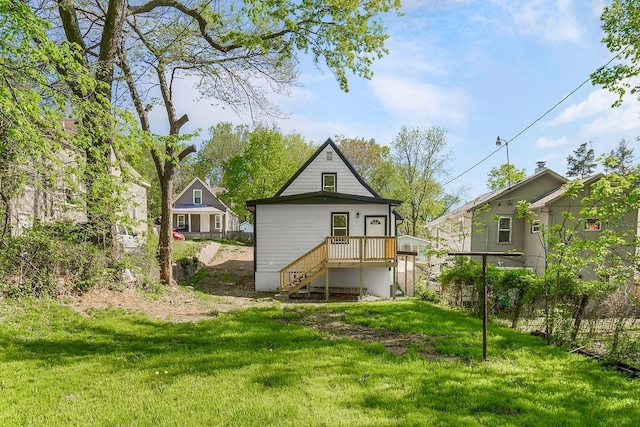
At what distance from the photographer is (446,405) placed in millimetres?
3865

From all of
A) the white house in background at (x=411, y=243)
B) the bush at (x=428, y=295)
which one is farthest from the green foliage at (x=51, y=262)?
the white house in background at (x=411, y=243)

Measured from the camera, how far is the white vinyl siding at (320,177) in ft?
61.8

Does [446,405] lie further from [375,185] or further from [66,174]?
[375,185]

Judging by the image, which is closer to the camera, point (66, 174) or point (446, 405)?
point (446, 405)

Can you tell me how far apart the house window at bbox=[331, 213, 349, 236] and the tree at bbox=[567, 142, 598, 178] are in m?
45.1

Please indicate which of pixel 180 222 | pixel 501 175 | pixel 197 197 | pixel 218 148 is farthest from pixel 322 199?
pixel 218 148

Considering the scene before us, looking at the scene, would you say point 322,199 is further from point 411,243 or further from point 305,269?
point 411,243

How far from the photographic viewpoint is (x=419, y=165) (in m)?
36.0

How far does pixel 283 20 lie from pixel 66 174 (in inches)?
289

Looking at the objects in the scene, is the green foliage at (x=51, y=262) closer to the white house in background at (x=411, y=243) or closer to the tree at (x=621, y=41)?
the tree at (x=621, y=41)

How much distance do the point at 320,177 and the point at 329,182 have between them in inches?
22.1

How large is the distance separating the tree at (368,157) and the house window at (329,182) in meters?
20.8

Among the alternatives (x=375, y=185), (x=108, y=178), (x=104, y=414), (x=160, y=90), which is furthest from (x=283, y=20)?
(x=375, y=185)

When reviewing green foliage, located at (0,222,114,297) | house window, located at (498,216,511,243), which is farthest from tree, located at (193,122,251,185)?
green foliage, located at (0,222,114,297)
